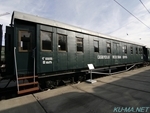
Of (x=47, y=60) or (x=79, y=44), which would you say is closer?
(x=47, y=60)

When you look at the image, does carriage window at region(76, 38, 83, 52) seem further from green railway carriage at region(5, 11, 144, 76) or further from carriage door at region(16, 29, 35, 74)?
carriage door at region(16, 29, 35, 74)

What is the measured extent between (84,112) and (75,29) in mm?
4922

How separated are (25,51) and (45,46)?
94cm

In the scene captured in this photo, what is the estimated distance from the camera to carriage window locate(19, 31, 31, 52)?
5.02m

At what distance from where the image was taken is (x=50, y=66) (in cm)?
568

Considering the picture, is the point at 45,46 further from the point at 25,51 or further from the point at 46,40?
the point at 25,51

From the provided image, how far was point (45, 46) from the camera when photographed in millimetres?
5613

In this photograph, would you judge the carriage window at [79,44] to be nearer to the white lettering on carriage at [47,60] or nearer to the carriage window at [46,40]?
the carriage window at [46,40]

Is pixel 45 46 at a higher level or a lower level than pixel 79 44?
lower

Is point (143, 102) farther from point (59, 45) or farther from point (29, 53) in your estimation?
point (29, 53)

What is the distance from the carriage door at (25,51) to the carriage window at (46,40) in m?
0.46

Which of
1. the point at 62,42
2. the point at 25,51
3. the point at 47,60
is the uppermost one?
the point at 62,42

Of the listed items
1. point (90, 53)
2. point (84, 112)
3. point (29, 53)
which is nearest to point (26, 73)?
point (29, 53)

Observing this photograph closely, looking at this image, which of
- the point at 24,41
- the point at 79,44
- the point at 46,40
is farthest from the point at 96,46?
the point at 24,41
